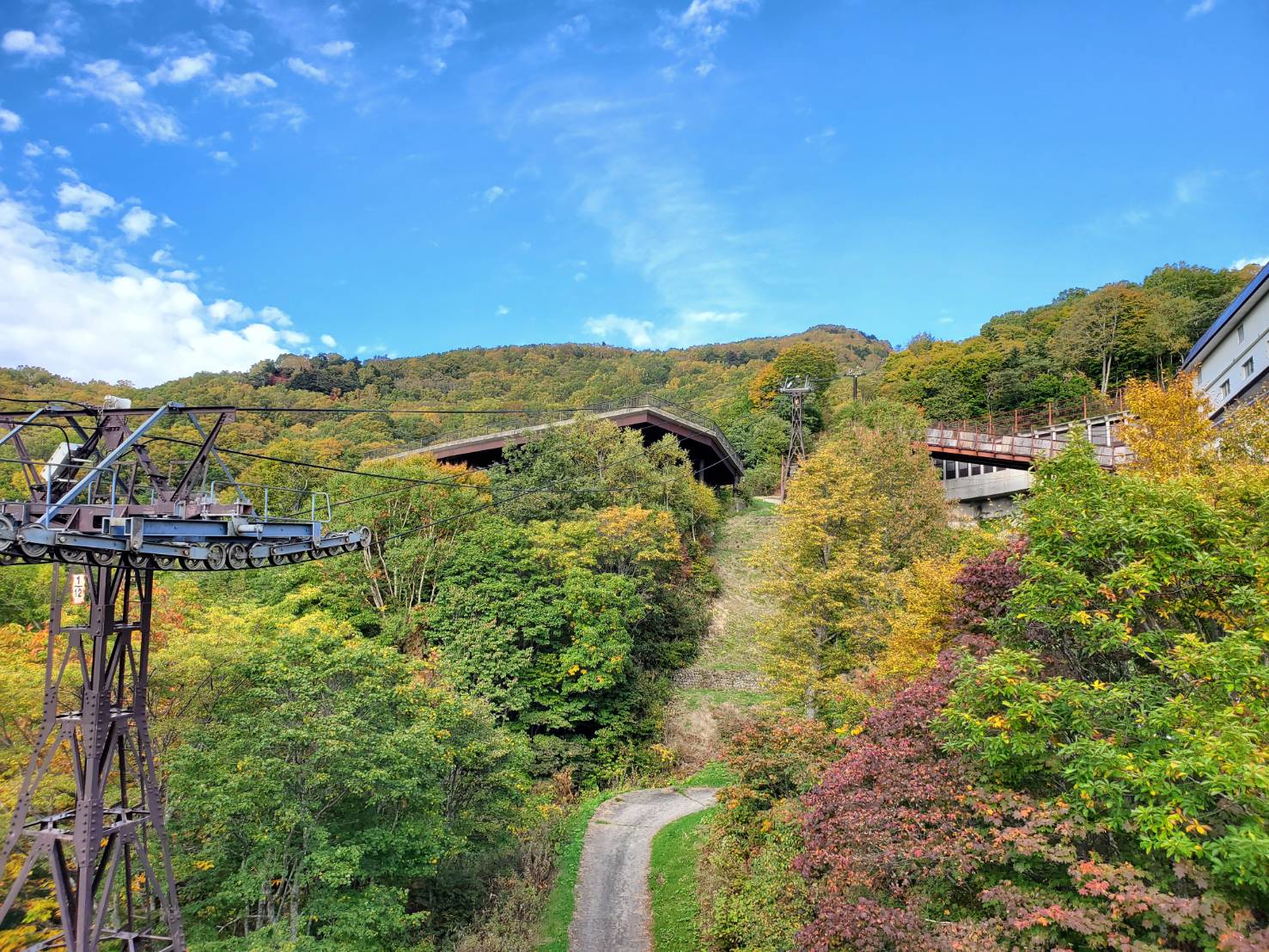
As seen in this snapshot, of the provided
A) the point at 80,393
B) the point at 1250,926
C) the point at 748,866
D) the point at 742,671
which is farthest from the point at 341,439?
the point at 1250,926

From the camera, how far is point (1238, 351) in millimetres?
24000

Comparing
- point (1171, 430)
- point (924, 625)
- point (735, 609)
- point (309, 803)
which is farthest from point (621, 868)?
point (735, 609)

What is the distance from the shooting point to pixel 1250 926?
18.3 ft

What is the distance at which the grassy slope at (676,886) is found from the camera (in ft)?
40.5

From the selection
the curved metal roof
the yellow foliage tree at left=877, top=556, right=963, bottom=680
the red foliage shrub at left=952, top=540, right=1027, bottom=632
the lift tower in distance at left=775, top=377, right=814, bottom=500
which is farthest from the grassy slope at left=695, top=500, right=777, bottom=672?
the curved metal roof

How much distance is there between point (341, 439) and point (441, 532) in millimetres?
22929

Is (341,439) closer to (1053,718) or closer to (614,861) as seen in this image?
(614,861)

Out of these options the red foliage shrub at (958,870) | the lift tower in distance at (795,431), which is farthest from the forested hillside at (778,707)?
the lift tower in distance at (795,431)

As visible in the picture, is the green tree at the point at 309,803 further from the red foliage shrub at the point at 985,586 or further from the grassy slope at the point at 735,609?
the grassy slope at the point at 735,609

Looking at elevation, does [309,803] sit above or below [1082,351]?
below

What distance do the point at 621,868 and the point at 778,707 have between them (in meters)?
5.53

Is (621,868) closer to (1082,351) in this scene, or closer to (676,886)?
(676,886)

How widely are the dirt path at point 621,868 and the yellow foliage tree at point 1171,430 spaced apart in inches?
479

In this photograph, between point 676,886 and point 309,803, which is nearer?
point 309,803
